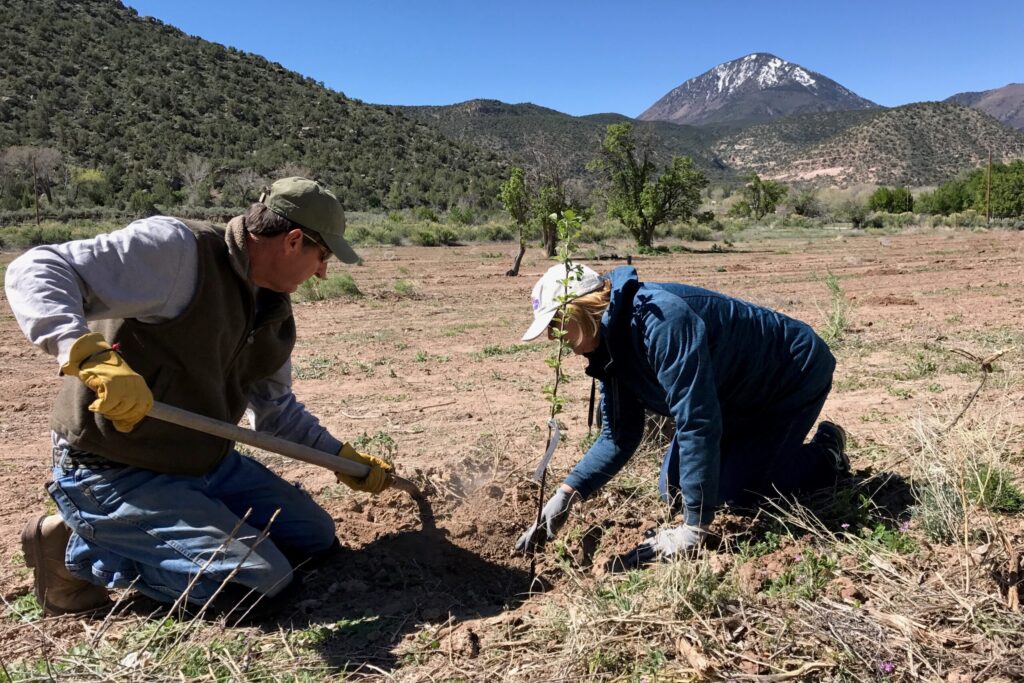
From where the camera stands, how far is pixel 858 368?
5.62 meters

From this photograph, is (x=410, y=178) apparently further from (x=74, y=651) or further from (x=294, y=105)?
(x=74, y=651)

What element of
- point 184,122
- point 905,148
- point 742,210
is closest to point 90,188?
point 184,122

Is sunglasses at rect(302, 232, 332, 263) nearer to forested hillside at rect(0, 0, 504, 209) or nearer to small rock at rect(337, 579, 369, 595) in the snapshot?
small rock at rect(337, 579, 369, 595)

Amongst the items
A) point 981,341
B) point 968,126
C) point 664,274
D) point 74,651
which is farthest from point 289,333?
point 968,126

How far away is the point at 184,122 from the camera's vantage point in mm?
37844

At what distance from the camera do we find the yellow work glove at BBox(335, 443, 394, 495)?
2.99 m

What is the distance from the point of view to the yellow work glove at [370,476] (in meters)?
2.99

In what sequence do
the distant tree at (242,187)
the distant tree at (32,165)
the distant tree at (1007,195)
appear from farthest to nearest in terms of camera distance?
the distant tree at (1007,195) < the distant tree at (242,187) < the distant tree at (32,165)

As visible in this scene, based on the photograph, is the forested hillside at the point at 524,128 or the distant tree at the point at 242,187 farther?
the forested hillside at the point at 524,128

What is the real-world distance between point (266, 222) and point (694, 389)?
144 centimetres

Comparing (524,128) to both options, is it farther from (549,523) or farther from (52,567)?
(52,567)

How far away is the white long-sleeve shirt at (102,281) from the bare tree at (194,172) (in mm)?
31372

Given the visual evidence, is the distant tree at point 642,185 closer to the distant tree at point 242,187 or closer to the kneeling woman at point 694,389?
the distant tree at point 242,187

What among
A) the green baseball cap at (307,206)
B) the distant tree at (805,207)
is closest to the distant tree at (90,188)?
the green baseball cap at (307,206)
